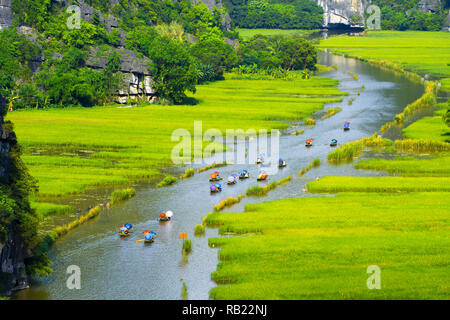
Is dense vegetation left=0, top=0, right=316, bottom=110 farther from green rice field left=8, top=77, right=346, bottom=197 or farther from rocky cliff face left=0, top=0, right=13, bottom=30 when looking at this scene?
green rice field left=8, top=77, right=346, bottom=197

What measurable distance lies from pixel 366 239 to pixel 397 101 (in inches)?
2650

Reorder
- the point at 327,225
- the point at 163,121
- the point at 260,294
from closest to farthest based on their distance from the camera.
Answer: the point at 260,294 < the point at 327,225 < the point at 163,121

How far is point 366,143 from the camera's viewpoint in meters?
74.2

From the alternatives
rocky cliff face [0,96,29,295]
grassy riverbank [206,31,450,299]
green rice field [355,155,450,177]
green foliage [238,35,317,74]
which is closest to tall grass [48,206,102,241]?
rocky cliff face [0,96,29,295]

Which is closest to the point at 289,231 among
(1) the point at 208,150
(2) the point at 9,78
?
(1) the point at 208,150

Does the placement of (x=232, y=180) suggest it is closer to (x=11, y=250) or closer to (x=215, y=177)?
(x=215, y=177)

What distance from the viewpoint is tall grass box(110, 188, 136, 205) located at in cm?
5372

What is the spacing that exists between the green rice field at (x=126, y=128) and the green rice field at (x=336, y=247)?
1664 centimetres

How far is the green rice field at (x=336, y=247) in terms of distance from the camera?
35562 mm

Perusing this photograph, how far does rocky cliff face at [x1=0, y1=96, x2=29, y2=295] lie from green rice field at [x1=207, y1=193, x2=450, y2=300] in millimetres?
10500

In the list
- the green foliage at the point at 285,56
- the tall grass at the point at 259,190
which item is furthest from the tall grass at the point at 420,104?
the green foliage at the point at 285,56

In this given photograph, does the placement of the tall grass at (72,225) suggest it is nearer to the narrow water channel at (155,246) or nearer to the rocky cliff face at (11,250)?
the narrow water channel at (155,246)

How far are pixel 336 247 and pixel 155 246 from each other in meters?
11.7

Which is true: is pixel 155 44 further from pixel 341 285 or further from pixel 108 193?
pixel 341 285
